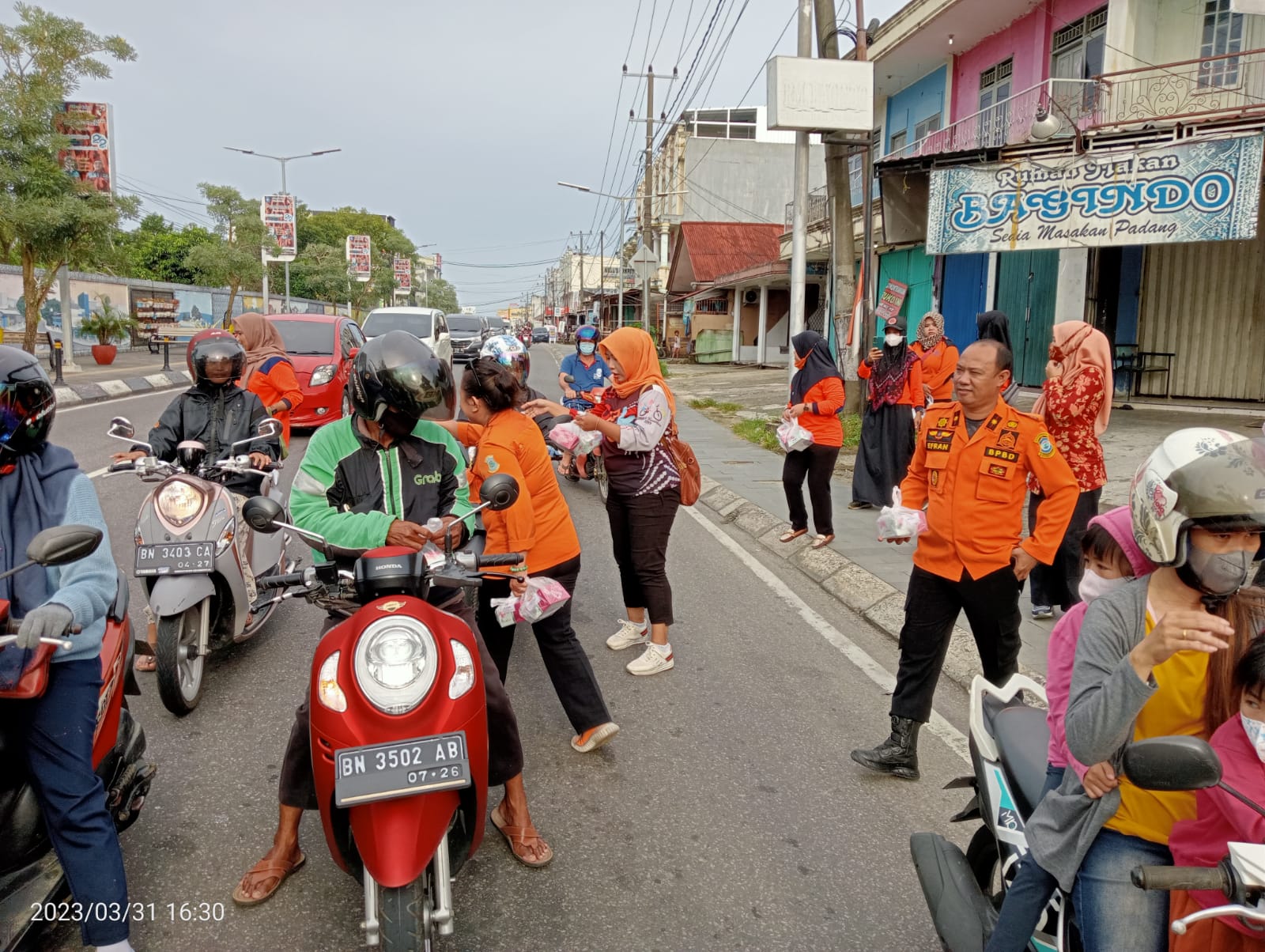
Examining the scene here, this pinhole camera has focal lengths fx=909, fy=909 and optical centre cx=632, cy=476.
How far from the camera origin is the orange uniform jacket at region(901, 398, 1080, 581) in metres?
3.40

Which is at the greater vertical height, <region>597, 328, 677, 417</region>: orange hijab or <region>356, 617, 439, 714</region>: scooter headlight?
<region>597, 328, 677, 417</region>: orange hijab

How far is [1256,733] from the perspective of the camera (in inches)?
62.7

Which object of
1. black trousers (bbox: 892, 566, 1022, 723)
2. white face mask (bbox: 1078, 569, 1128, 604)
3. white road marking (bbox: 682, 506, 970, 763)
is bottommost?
white road marking (bbox: 682, 506, 970, 763)

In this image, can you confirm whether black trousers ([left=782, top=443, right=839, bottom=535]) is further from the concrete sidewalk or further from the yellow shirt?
the yellow shirt

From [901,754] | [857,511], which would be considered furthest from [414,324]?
[901,754]

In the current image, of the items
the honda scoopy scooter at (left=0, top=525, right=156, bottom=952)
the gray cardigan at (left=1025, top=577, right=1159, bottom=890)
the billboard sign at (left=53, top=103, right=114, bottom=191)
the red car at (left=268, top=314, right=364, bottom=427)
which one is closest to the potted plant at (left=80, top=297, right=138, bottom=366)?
the billboard sign at (left=53, top=103, right=114, bottom=191)

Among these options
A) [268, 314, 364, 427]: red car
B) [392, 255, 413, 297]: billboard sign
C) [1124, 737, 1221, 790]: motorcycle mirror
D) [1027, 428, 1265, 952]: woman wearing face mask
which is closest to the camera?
[1124, 737, 1221, 790]: motorcycle mirror

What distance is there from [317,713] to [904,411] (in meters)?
6.61

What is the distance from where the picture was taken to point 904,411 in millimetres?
7977

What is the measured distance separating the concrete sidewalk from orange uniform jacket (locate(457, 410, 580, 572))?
2.49 m

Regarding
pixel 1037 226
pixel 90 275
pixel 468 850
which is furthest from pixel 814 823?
pixel 90 275

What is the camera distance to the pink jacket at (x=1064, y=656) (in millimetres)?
1979

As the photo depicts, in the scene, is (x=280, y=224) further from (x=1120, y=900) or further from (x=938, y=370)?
(x=1120, y=900)

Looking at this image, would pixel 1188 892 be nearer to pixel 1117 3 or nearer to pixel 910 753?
pixel 910 753
